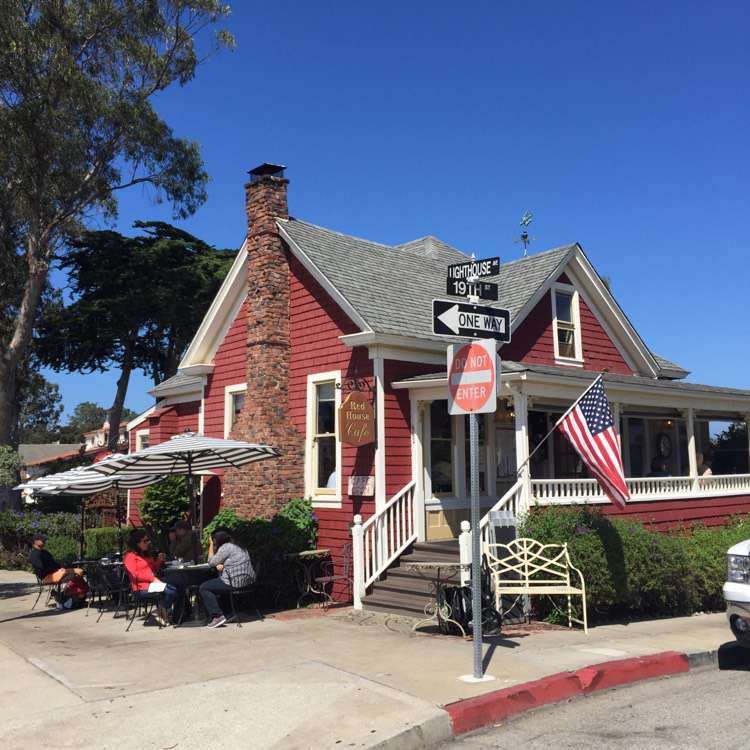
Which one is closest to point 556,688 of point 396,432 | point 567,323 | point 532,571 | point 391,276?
point 532,571

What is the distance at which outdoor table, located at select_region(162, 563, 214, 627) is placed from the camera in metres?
11.0

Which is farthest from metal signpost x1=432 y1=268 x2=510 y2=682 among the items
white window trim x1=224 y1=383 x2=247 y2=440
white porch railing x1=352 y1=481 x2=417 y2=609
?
white window trim x1=224 y1=383 x2=247 y2=440

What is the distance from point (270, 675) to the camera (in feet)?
25.0

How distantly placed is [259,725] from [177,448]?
611 centimetres

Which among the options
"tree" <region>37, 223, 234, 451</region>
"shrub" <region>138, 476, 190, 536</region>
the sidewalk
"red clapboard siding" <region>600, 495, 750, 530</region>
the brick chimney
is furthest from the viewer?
"tree" <region>37, 223, 234, 451</region>

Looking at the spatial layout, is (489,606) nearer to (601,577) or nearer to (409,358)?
(601,577)

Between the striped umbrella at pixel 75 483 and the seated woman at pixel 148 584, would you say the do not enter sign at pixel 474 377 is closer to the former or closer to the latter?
the seated woman at pixel 148 584

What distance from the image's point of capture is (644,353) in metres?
18.6

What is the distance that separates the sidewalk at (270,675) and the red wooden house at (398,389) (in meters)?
2.62

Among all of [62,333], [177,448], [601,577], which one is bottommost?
[601,577]

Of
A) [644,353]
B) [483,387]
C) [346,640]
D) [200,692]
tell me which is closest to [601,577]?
[346,640]

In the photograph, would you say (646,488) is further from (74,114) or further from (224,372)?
(74,114)

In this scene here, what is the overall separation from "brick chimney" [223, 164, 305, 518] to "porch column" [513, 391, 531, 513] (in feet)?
14.5

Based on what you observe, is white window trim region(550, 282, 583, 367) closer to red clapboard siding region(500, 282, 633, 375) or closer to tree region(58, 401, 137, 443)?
red clapboard siding region(500, 282, 633, 375)
